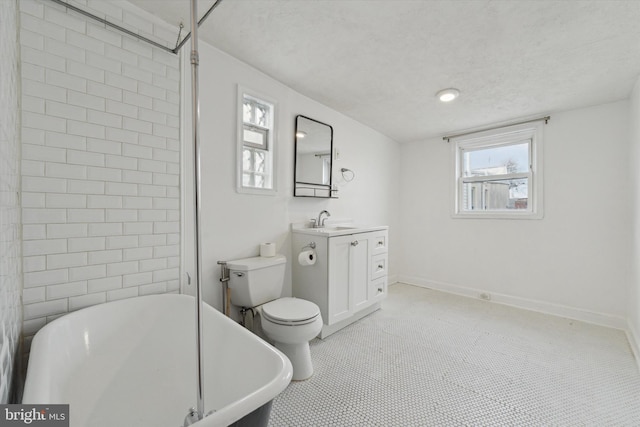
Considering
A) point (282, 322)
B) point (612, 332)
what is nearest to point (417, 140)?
point (612, 332)

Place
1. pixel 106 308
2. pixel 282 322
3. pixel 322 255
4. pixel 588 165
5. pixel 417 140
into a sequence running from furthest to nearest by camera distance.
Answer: pixel 417 140 → pixel 588 165 → pixel 322 255 → pixel 282 322 → pixel 106 308

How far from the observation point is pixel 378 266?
2777 millimetres

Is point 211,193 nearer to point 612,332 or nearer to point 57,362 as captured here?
point 57,362

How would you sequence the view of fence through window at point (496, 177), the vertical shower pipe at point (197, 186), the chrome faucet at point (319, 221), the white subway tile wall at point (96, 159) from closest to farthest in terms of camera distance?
the vertical shower pipe at point (197, 186)
the white subway tile wall at point (96, 159)
the chrome faucet at point (319, 221)
the view of fence through window at point (496, 177)

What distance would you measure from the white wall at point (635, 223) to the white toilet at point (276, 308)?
245 centimetres

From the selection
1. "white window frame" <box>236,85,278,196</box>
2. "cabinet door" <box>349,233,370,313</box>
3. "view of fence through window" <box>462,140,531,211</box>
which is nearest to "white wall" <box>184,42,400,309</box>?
"white window frame" <box>236,85,278,196</box>

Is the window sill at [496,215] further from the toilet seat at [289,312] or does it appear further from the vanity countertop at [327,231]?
the toilet seat at [289,312]

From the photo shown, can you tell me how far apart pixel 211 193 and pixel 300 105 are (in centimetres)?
126

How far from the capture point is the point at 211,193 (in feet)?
6.25

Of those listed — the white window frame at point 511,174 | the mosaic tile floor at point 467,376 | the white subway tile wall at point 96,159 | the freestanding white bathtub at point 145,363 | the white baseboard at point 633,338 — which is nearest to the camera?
the freestanding white bathtub at point 145,363

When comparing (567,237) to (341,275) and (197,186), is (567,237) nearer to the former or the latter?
(341,275)

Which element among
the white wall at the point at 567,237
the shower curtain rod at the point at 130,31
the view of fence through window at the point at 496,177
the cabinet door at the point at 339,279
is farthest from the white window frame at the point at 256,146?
the view of fence through window at the point at 496,177

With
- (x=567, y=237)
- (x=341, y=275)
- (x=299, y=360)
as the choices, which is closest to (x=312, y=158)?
(x=341, y=275)

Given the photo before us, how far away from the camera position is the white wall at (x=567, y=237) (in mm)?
2525
